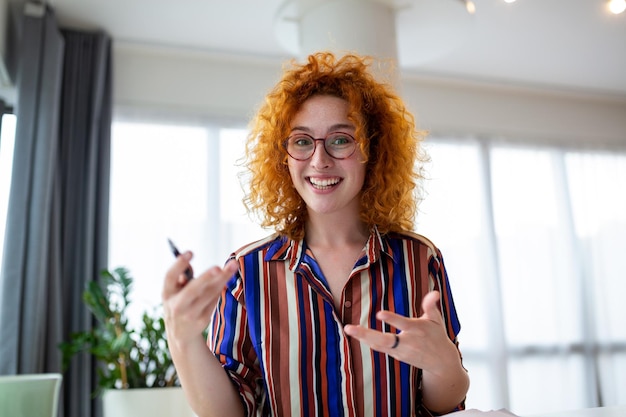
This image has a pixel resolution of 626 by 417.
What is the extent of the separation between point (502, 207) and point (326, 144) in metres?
3.76

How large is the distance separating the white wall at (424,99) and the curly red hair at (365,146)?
250 cm

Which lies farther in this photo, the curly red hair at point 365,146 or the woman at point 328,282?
the curly red hair at point 365,146

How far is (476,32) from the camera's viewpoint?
3.78 m

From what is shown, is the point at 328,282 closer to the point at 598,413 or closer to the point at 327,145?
the point at 327,145

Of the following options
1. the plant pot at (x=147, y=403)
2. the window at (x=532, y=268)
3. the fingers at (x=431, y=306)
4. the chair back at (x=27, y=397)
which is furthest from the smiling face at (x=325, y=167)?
the window at (x=532, y=268)

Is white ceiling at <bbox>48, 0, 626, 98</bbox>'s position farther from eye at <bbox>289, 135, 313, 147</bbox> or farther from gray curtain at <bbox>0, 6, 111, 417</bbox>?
eye at <bbox>289, 135, 313, 147</bbox>

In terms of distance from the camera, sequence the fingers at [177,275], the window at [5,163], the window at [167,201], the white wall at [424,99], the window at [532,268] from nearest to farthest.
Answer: the fingers at [177,275], the window at [5,163], the window at [167,201], the white wall at [424,99], the window at [532,268]

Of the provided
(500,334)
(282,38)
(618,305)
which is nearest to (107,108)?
(282,38)

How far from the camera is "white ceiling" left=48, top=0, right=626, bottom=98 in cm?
341

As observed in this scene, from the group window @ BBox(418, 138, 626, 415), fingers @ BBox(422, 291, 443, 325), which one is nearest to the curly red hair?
fingers @ BBox(422, 291, 443, 325)

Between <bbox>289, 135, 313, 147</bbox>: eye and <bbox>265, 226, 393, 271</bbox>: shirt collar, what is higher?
<bbox>289, 135, 313, 147</bbox>: eye

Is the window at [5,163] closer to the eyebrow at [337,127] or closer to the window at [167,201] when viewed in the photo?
the window at [167,201]

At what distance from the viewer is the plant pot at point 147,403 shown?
2617 mm

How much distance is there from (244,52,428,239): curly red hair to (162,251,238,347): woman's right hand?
357mm
